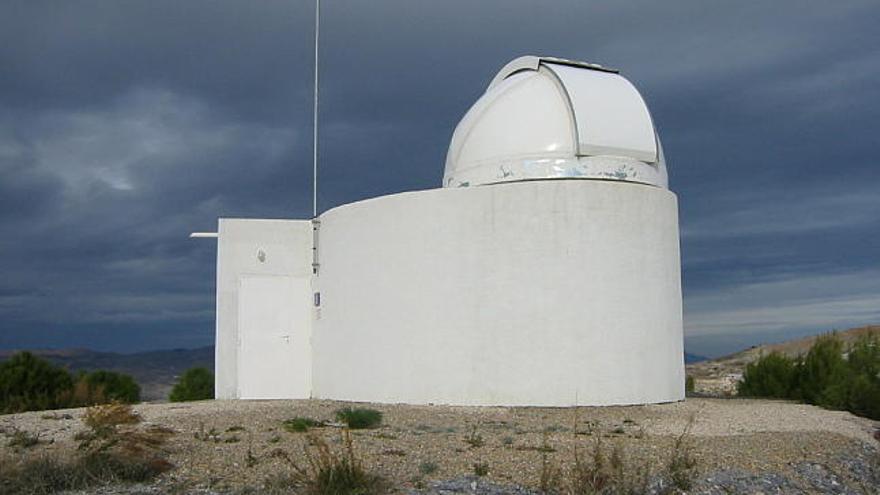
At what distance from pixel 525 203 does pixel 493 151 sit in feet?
4.97

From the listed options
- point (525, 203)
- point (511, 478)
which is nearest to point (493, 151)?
point (525, 203)

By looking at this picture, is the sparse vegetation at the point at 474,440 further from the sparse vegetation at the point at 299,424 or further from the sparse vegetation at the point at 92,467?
the sparse vegetation at the point at 92,467

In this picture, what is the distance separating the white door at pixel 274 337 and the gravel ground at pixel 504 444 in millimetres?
2359

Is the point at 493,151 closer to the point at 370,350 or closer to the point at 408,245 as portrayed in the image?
the point at 408,245

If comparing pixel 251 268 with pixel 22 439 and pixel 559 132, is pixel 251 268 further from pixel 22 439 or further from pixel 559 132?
pixel 22 439

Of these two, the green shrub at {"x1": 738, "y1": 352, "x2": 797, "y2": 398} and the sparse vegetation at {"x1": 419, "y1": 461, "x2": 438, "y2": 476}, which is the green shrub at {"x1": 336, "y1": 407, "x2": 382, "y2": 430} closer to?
the sparse vegetation at {"x1": 419, "y1": 461, "x2": 438, "y2": 476}

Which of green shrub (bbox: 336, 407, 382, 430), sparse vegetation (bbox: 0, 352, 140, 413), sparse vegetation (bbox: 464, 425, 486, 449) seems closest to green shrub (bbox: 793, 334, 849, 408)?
sparse vegetation (bbox: 464, 425, 486, 449)

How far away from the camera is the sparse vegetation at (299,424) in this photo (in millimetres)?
9578

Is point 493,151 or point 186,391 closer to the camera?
point 493,151

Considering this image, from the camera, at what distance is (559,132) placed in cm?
1340

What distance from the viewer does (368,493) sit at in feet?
21.9

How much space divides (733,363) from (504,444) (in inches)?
1077

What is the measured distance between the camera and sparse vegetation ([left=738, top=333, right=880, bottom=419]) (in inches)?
512

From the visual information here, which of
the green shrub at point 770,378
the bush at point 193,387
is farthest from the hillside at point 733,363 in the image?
the bush at point 193,387
